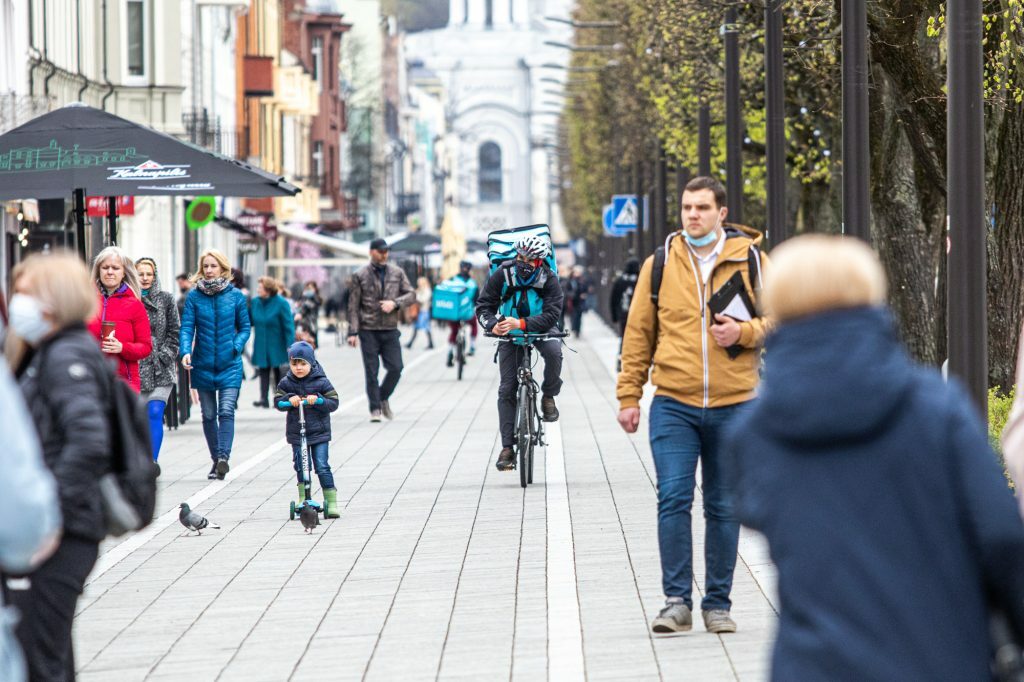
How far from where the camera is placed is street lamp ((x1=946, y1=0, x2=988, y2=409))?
10047mm

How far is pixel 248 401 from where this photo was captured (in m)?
26.8

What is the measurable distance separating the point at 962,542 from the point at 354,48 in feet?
307

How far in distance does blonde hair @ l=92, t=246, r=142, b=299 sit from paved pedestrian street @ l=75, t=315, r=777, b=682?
1403 mm

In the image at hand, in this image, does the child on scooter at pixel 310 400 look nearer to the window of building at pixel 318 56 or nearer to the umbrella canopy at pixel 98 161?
the umbrella canopy at pixel 98 161

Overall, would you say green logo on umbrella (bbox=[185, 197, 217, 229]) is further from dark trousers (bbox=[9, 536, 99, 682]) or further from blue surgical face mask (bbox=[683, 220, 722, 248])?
dark trousers (bbox=[9, 536, 99, 682])

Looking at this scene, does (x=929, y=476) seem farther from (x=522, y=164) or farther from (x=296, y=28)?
(x=522, y=164)

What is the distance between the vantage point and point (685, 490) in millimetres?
8203

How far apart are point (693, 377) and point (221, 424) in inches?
319

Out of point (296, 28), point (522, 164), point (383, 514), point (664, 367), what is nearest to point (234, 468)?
point (383, 514)

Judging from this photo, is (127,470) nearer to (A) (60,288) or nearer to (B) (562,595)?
(A) (60,288)

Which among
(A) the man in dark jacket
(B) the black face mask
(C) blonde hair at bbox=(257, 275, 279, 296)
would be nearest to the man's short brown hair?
(B) the black face mask

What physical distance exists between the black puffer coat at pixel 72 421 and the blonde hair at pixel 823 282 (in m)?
2.02

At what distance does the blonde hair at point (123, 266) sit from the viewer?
1097 centimetres

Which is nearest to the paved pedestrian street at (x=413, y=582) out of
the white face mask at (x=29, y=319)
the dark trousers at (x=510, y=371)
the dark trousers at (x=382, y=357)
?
the dark trousers at (x=510, y=371)
